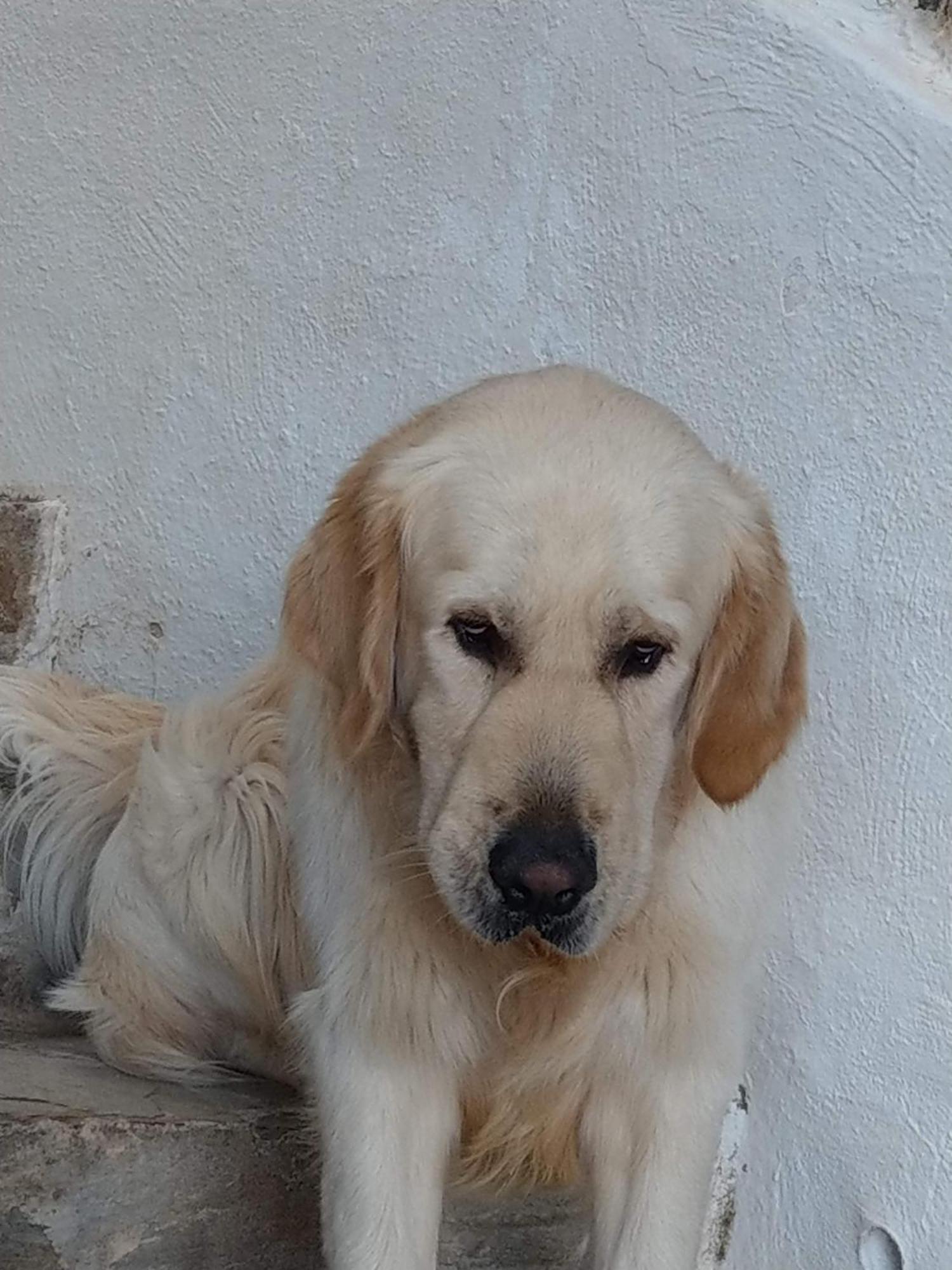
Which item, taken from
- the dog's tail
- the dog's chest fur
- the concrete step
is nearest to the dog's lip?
the dog's chest fur

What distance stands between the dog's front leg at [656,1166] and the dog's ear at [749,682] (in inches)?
12.9

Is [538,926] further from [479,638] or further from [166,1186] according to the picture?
[166,1186]

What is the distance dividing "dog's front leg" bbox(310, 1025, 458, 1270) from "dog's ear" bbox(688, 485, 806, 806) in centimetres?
45

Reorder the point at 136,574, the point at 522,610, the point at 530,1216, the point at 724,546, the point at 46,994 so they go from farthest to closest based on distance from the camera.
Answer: the point at 136,574
the point at 46,994
the point at 530,1216
the point at 724,546
the point at 522,610

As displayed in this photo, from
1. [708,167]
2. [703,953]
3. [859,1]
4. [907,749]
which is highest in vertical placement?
[859,1]

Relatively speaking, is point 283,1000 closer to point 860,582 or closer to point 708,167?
point 860,582

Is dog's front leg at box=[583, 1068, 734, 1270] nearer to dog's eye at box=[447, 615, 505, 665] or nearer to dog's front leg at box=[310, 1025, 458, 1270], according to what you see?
dog's front leg at box=[310, 1025, 458, 1270]

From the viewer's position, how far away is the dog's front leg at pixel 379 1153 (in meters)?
1.74

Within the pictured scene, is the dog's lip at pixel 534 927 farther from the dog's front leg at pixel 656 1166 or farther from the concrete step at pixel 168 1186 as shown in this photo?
the concrete step at pixel 168 1186

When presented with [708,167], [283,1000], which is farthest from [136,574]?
[708,167]

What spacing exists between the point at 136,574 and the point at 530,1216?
1.31 m

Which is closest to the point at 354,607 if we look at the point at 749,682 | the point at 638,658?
the point at 638,658

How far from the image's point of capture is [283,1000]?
2232 mm

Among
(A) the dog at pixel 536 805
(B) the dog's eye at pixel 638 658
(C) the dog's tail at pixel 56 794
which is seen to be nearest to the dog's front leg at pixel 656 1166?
(A) the dog at pixel 536 805
